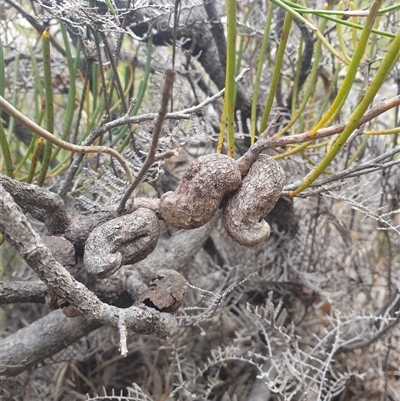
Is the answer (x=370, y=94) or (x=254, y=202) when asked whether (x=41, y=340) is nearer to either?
(x=254, y=202)

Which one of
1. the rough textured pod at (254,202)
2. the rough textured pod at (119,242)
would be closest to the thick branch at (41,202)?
the rough textured pod at (119,242)

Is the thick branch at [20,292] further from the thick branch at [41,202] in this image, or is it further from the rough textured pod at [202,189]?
the rough textured pod at [202,189]

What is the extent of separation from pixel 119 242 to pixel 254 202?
14 cm

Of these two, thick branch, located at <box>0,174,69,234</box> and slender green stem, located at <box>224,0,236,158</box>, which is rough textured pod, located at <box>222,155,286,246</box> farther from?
thick branch, located at <box>0,174,69,234</box>

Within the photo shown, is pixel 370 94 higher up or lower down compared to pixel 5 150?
higher up

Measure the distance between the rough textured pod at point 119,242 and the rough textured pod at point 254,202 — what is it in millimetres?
83

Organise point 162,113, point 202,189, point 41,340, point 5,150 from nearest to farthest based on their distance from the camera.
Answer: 1. point 162,113
2. point 202,189
3. point 5,150
4. point 41,340

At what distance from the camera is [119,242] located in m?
0.41

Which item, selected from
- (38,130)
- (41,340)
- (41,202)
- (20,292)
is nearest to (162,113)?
(38,130)

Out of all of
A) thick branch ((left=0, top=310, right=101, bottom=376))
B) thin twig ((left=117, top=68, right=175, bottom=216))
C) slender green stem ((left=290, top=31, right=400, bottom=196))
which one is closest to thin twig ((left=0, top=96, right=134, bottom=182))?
thin twig ((left=117, top=68, right=175, bottom=216))

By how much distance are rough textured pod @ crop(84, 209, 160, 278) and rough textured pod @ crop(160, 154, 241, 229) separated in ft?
0.10

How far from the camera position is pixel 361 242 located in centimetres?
103

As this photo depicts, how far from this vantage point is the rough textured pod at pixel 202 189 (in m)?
0.39

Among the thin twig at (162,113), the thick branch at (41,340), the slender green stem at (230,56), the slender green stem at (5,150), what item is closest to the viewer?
the thin twig at (162,113)
